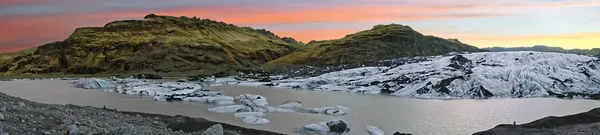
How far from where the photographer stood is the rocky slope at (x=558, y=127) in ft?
77.7

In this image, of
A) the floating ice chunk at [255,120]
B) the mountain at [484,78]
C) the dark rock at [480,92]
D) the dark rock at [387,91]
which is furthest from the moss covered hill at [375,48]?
the floating ice chunk at [255,120]

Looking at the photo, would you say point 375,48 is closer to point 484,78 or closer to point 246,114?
point 484,78

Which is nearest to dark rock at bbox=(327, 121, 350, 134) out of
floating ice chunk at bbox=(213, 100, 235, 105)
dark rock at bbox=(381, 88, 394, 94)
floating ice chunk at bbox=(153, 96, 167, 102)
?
floating ice chunk at bbox=(213, 100, 235, 105)

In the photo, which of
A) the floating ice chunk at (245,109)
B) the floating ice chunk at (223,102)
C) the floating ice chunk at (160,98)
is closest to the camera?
the floating ice chunk at (245,109)

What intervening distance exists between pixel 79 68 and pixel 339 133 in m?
102

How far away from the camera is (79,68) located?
115m

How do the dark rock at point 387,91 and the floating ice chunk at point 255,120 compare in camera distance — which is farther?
the dark rock at point 387,91

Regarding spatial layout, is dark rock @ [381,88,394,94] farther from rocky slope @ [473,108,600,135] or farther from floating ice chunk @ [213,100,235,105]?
rocky slope @ [473,108,600,135]

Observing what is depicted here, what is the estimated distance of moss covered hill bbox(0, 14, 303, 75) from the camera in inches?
4395

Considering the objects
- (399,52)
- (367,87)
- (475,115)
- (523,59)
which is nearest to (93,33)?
(399,52)

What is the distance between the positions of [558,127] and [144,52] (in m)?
104

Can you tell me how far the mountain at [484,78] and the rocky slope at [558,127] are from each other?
18878mm

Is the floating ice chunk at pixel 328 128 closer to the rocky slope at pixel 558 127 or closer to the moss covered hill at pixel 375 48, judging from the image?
the rocky slope at pixel 558 127

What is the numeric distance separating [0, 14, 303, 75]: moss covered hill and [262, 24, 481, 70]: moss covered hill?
40.3ft
